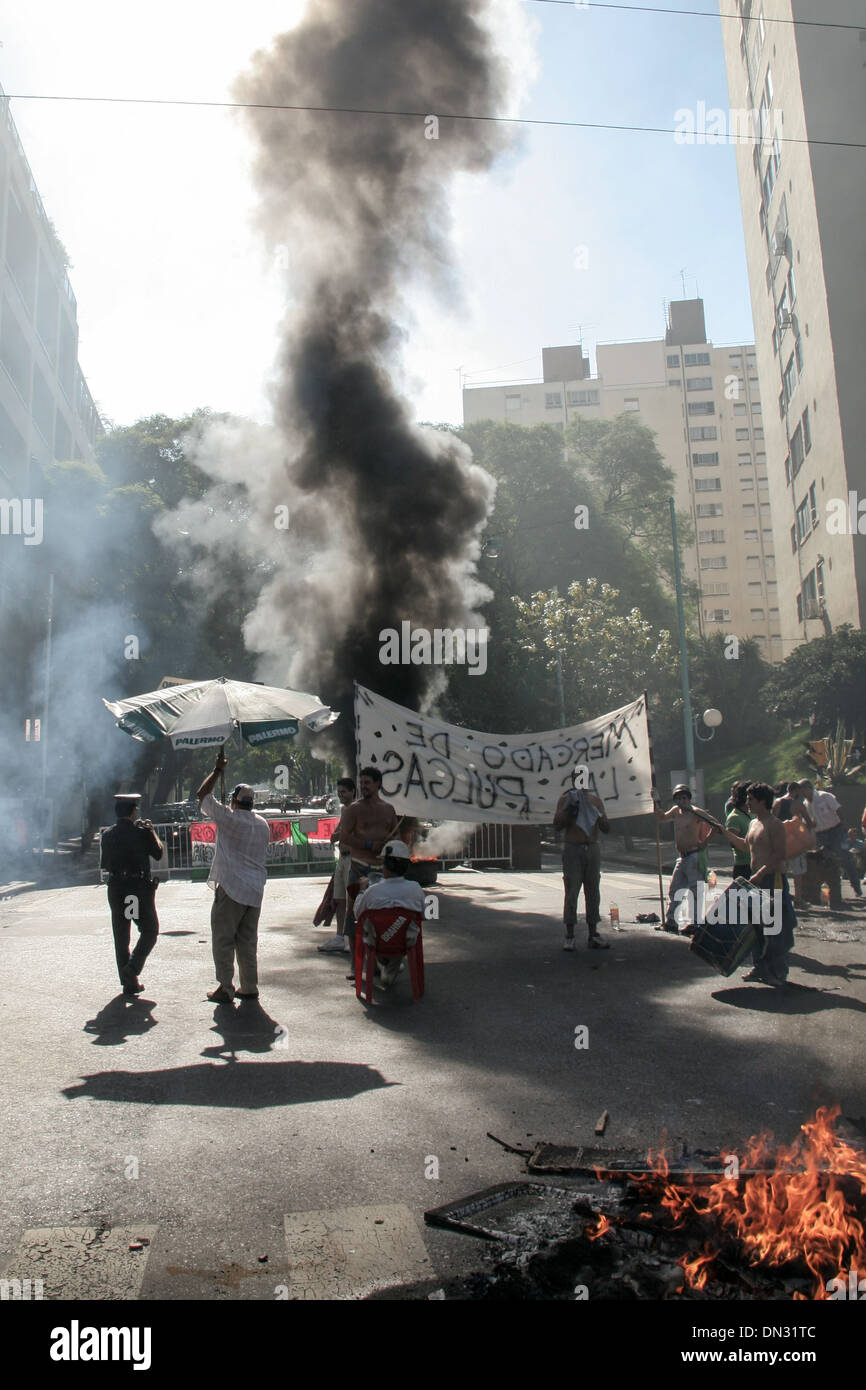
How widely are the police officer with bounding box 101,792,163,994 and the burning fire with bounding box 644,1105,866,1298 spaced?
4.72 meters

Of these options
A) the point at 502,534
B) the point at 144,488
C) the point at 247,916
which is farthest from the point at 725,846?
the point at 247,916

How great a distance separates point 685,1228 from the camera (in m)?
3.20

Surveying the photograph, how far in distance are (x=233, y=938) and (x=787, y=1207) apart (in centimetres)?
462

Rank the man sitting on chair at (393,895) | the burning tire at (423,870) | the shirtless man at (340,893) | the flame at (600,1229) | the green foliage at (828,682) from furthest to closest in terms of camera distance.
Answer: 1. the green foliage at (828,682)
2. the burning tire at (423,870)
3. the shirtless man at (340,893)
4. the man sitting on chair at (393,895)
5. the flame at (600,1229)

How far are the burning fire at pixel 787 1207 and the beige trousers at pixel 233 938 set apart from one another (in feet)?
12.7

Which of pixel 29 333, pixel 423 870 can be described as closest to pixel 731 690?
pixel 29 333

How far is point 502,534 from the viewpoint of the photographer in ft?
111

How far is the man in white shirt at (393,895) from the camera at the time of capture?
686cm

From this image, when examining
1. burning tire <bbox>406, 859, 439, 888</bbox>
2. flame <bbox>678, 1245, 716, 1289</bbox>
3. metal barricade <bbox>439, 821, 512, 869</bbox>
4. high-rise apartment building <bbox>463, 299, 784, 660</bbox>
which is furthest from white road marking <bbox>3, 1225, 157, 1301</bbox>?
high-rise apartment building <bbox>463, 299, 784, 660</bbox>

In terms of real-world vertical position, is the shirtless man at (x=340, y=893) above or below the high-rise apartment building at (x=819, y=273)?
below

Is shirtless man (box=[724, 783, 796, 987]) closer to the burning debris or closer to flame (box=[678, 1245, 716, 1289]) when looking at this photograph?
the burning debris

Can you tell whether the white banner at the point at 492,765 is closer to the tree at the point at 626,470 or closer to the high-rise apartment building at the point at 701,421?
the tree at the point at 626,470
